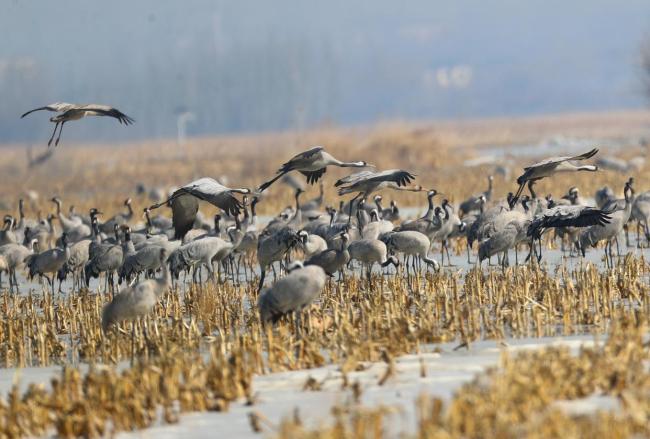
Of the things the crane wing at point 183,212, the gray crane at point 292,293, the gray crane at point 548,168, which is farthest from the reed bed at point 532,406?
the crane wing at point 183,212

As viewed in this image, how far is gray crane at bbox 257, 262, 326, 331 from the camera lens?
26.6 feet

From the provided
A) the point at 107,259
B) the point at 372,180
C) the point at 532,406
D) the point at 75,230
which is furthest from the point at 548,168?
the point at 75,230

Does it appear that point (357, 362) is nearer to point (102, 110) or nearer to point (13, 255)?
point (102, 110)

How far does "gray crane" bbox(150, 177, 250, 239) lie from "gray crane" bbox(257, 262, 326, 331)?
255cm

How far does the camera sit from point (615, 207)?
1422 centimetres

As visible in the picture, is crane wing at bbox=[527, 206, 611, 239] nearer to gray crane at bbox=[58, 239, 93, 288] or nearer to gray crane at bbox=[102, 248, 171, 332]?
gray crane at bbox=[102, 248, 171, 332]

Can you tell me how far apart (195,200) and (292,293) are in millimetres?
Answer: 3986

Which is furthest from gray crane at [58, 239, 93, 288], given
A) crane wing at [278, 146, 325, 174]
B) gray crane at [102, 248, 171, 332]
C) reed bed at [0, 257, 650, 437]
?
gray crane at [102, 248, 171, 332]

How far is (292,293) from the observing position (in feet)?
26.6

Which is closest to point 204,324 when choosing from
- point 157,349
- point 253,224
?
point 157,349

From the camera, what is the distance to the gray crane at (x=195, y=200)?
10672 mm

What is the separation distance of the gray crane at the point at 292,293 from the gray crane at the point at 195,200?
2.55 meters

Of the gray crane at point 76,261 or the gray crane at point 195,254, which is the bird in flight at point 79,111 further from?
the gray crane at point 76,261

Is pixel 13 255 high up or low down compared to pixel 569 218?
down
